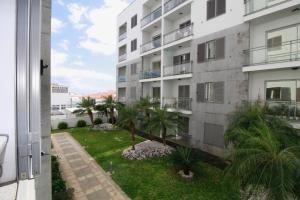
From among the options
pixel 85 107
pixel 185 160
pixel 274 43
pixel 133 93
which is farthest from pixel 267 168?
pixel 85 107

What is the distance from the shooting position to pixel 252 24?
12.9 m

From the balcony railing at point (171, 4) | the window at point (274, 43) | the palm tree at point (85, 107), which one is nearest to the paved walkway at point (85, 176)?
the palm tree at point (85, 107)

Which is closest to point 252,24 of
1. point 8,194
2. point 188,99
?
point 188,99

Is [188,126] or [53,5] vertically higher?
[53,5]

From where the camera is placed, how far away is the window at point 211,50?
1464 centimetres

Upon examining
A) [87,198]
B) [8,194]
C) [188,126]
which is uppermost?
[8,194]

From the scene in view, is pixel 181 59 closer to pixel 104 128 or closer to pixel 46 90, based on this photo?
pixel 104 128

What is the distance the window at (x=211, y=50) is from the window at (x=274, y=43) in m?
3.01

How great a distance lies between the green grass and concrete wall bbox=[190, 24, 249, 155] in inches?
155

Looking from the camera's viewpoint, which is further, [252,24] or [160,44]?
[160,44]

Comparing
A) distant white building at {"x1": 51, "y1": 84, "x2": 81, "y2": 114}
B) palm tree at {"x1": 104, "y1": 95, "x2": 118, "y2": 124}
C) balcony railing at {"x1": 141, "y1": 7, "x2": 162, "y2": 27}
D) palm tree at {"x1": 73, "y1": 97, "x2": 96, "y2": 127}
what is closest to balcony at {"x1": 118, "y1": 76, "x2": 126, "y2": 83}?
palm tree at {"x1": 104, "y1": 95, "x2": 118, "y2": 124}

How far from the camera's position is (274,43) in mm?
12242

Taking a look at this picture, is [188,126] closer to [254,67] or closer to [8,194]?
[254,67]

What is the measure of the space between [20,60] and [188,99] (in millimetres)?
16638
